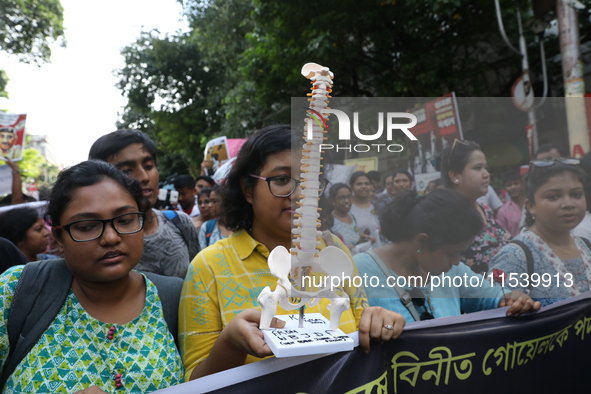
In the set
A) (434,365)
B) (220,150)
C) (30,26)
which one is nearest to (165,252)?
(434,365)

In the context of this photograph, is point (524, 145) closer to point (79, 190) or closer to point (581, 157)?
point (581, 157)

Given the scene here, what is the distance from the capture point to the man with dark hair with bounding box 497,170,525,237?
7.15 feet

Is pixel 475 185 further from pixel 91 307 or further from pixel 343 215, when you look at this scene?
pixel 91 307

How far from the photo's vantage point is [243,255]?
1.61m

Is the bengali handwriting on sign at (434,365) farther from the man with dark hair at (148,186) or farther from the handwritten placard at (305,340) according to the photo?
the man with dark hair at (148,186)

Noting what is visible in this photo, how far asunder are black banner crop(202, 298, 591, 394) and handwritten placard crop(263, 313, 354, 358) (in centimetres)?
12

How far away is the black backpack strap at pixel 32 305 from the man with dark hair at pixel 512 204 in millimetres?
1835

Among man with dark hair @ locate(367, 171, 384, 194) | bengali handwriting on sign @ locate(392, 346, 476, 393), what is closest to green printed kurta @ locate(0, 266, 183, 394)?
bengali handwriting on sign @ locate(392, 346, 476, 393)

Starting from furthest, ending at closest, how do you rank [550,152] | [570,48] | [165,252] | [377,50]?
[377,50] → [570,48] → [165,252] → [550,152]

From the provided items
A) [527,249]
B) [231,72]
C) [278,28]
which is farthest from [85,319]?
[231,72]

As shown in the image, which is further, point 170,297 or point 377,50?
point 377,50

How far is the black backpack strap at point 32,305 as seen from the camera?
51.8 inches

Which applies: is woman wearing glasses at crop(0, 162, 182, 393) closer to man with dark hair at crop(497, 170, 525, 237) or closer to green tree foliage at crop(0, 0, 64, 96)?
man with dark hair at crop(497, 170, 525, 237)

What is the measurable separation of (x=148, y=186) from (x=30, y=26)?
12.6 meters
